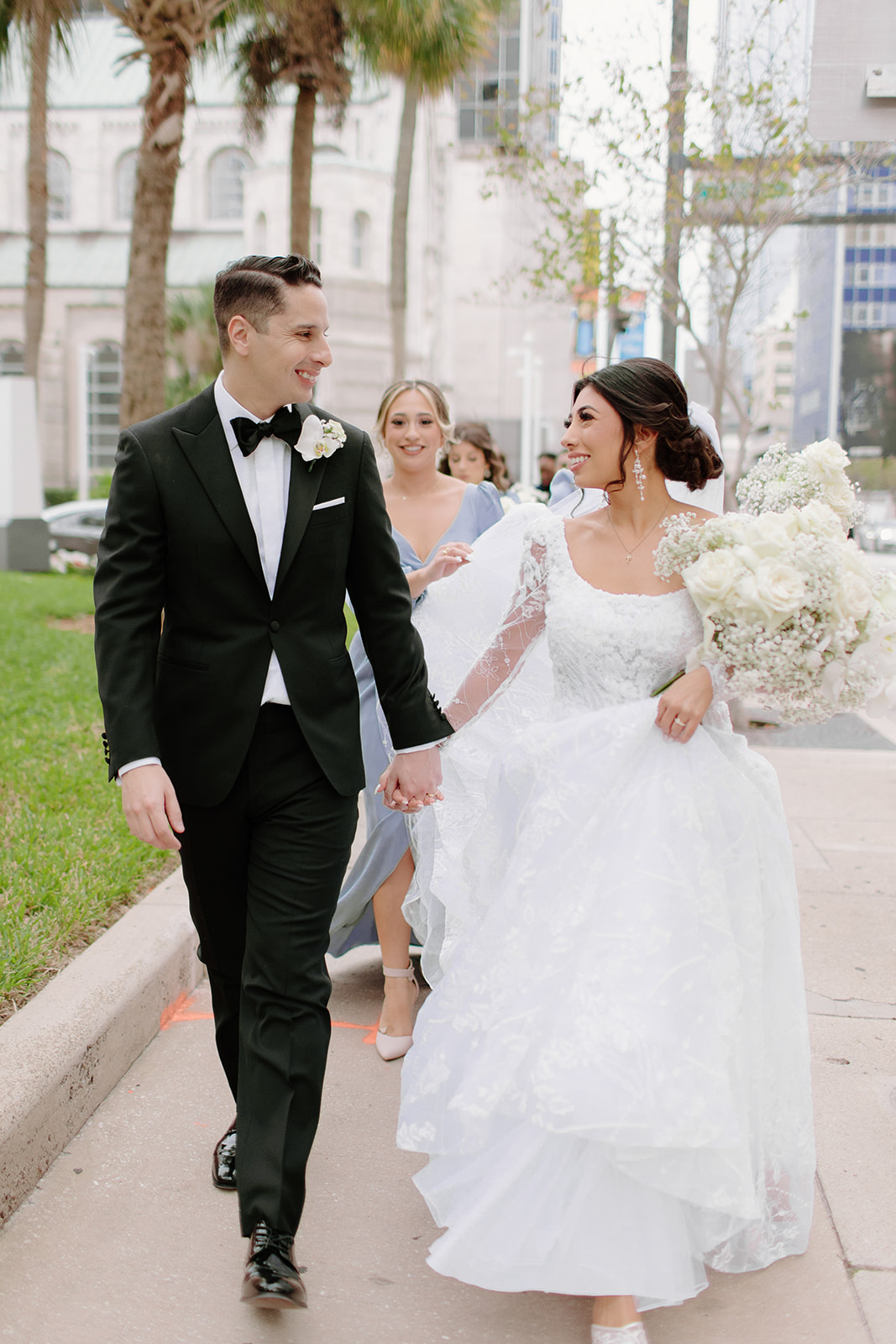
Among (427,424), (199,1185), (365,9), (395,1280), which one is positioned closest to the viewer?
(395,1280)

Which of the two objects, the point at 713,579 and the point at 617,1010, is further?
the point at 713,579

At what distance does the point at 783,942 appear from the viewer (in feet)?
9.77

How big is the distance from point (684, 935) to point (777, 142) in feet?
33.2

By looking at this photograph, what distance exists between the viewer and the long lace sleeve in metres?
3.45

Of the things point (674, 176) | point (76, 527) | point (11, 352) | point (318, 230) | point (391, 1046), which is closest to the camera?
point (391, 1046)

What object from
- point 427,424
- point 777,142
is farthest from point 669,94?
point 427,424

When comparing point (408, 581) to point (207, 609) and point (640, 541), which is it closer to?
point (640, 541)

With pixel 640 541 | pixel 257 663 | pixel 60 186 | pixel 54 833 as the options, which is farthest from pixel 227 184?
pixel 257 663

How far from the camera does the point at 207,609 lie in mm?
2855

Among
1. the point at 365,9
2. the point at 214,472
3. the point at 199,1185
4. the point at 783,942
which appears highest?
the point at 365,9

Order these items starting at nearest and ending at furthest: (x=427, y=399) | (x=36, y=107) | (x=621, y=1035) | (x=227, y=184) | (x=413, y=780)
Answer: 1. (x=621, y=1035)
2. (x=413, y=780)
3. (x=427, y=399)
4. (x=36, y=107)
5. (x=227, y=184)

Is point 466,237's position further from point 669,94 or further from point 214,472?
point 214,472

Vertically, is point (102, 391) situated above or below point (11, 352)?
below

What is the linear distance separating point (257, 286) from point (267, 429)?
0.32 metres
